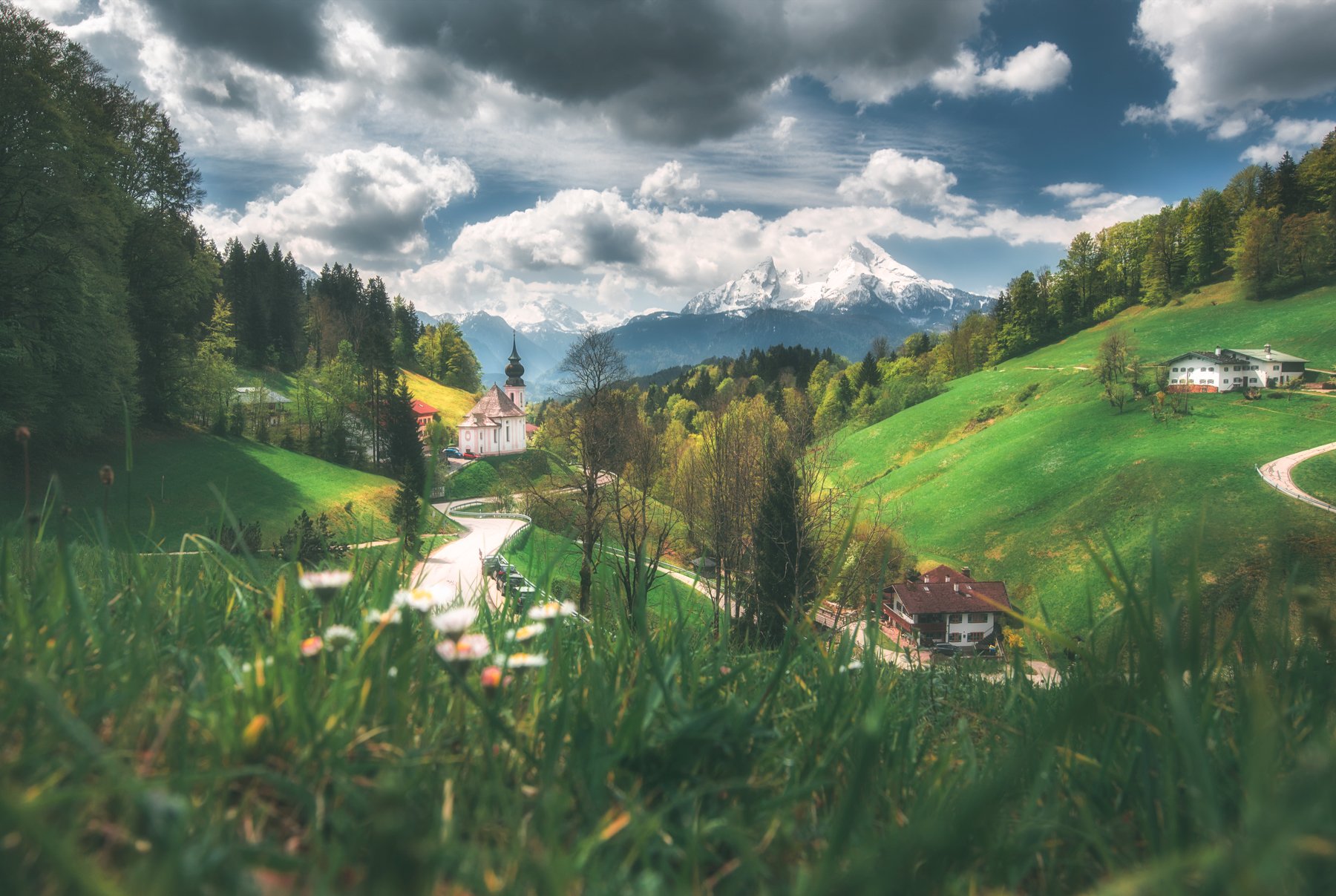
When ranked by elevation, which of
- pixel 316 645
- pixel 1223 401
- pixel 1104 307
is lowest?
pixel 1223 401

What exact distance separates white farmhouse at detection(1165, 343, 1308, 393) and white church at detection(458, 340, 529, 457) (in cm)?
7041

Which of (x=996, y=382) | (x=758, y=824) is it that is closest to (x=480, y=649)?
(x=758, y=824)

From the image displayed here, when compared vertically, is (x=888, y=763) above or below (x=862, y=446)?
above

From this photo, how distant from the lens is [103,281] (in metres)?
25.6

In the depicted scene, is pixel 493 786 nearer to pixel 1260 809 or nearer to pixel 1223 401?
pixel 1260 809

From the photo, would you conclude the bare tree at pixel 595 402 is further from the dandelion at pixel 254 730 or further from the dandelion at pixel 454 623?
the dandelion at pixel 254 730

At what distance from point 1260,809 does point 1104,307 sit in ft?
360

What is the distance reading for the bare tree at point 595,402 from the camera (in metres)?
23.7

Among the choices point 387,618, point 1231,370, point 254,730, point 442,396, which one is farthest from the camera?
point 442,396

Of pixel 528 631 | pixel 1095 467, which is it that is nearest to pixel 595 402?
pixel 528 631

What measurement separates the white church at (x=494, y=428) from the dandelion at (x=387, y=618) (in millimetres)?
84474

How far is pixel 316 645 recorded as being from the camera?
1291mm

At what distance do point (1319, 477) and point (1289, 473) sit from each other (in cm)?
137

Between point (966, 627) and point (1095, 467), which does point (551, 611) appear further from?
point (1095, 467)
